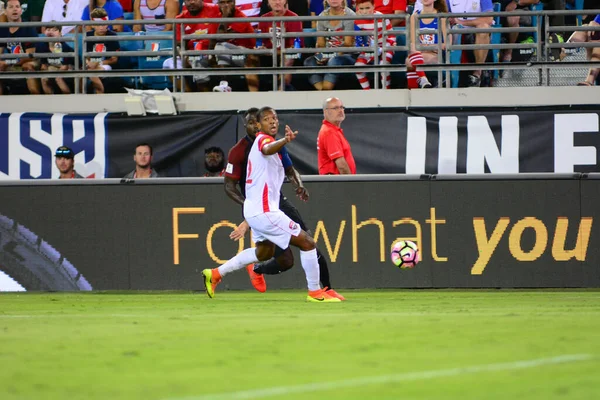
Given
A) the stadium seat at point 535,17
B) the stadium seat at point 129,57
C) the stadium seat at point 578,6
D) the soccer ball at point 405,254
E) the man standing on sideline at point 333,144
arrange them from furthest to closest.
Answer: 1. the stadium seat at point 129,57
2. the stadium seat at point 578,6
3. the stadium seat at point 535,17
4. the man standing on sideline at point 333,144
5. the soccer ball at point 405,254

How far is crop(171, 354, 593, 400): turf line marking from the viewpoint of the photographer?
5211 mm

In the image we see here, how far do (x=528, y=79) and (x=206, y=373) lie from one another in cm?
1382

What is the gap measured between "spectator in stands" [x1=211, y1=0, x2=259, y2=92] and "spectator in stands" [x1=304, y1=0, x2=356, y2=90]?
0.97 meters

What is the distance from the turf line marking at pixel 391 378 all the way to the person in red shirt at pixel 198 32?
1345 centimetres

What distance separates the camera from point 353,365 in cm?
628

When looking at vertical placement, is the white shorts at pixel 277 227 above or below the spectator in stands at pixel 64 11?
below

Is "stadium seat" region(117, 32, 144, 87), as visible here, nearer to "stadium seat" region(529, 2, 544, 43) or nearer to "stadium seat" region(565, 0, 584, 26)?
"stadium seat" region(529, 2, 544, 43)

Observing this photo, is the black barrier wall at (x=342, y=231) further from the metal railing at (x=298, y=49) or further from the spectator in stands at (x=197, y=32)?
the spectator in stands at (x=197, y=32)

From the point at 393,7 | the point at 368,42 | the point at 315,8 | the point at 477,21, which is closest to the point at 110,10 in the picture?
the point at 315,8

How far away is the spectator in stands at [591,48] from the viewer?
18.4 meters

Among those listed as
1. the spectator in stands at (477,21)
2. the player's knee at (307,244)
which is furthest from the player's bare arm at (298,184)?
the spectator in stands at (477,21)

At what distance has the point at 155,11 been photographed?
20250 millimetres

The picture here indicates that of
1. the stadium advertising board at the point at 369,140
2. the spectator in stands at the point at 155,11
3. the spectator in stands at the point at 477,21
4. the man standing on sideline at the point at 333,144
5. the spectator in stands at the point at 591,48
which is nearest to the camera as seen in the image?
the man standing on sideline at the point at 333,144

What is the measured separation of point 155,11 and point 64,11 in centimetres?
174
